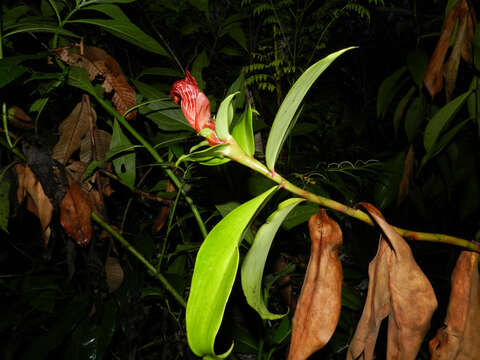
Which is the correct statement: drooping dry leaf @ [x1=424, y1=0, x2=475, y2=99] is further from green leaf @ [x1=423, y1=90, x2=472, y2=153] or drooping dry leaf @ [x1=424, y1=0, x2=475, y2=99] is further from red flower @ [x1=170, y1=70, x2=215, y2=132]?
red flower @ [x1=170, y1=70, x2=215, y2=132]

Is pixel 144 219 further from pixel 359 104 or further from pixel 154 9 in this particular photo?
pixel 359 104

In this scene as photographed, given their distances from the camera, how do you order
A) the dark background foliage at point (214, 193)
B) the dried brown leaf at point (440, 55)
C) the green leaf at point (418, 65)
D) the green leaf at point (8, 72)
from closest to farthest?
the green leaf at point (8, 72)
the dried brown leaf at point (440, 55)
the dark background foliage at point (214, 193)
the green leaf at point (418, 65)

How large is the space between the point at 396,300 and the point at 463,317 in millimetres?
100

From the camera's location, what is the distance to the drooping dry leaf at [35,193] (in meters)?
0.63

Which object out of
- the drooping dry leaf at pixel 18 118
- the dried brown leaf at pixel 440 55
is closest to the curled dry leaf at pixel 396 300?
the dried brown leaf at pixel 440 55

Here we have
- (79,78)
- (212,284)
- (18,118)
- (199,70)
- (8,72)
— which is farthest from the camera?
(199,70)

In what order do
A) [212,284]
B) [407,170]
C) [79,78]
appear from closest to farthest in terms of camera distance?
[212,284]
[79,78]
[407,170]

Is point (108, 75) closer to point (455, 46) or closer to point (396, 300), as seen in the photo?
point (396, 300)

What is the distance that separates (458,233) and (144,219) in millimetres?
1323

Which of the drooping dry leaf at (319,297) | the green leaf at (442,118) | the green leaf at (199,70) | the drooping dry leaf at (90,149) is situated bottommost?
the drooping dry leaf at (90,149)

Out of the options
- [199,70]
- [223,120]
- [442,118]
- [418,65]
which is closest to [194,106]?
[223,120]

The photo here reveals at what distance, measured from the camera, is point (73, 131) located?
682 mm

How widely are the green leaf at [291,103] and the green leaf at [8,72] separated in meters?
0.39

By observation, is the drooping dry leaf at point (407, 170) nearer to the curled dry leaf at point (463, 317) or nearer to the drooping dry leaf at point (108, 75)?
the curled dry leaf at point (463, 317)
